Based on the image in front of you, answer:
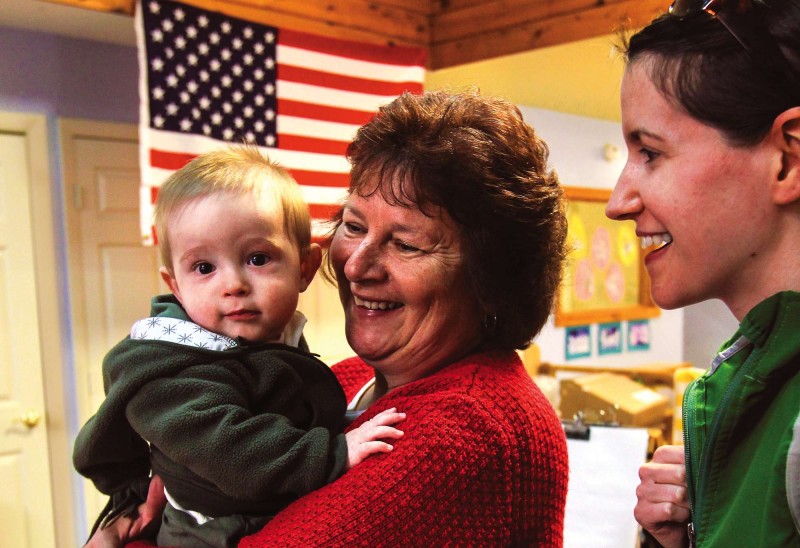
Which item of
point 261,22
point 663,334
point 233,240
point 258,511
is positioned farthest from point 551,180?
point 663,334

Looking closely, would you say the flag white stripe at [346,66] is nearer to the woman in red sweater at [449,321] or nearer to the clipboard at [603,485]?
the clipboard at [603,485]

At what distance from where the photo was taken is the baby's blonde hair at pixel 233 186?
1203mm

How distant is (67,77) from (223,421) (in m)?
3.08

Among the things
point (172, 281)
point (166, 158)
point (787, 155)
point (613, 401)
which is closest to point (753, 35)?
point (787, 155)

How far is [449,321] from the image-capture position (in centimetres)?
118

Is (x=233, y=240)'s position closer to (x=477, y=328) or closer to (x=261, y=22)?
(x=477, y=328)

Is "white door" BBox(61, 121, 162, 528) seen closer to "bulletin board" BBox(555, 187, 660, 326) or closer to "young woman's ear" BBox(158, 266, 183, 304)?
"young woman's ear" BBox(158, 266, 183, 304)

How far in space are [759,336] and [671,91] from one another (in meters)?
0.30

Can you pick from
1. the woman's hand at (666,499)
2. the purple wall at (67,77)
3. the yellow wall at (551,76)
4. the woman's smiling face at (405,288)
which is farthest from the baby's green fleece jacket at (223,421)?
the yellow wall at (551,76)

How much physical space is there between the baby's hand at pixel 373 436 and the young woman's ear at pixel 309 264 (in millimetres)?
372

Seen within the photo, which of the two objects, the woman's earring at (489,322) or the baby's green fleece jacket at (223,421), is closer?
the baby's green fleece jacket at (223,421)

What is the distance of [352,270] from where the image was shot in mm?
1177

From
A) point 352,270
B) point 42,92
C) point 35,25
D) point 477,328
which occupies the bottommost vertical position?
point 477,328

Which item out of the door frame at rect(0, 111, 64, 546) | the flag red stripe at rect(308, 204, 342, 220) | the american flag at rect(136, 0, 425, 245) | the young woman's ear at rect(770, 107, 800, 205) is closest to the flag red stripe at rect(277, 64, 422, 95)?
the american flag at rect(136, 0, 425, 245)
